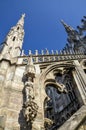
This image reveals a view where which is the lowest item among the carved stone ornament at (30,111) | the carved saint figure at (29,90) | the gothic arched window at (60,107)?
the carved stone ornament at (30,111)

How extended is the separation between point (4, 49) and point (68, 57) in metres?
3.70

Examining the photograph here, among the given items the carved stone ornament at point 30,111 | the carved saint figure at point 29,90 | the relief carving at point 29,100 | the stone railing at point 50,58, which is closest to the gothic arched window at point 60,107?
the stone railing at point 50,58

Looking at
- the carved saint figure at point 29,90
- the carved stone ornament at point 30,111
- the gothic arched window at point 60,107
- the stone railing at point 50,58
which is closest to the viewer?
the carved stone ornament at point 30,111

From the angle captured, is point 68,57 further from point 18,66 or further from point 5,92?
point 5,92

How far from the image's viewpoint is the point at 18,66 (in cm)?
762

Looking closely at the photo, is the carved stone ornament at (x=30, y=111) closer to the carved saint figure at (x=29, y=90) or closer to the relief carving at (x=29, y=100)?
the relief carving at (x=29, y=100)

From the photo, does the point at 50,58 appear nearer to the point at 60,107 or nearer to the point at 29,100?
the point at 29,100

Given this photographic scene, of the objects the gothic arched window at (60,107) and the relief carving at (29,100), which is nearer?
the relief carving at (29,100)

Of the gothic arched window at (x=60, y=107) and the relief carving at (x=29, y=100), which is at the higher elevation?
the gothic arched window at (x=60, y=107)

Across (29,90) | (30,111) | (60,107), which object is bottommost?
(30,111)

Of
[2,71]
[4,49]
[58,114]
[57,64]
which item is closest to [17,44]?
[4,49]

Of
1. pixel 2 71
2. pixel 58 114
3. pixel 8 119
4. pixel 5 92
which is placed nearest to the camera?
pixel 8 119

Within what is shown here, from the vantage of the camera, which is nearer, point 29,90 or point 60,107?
point 29,90

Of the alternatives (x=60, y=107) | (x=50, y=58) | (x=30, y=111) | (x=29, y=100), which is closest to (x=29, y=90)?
(x=29, y=100)
